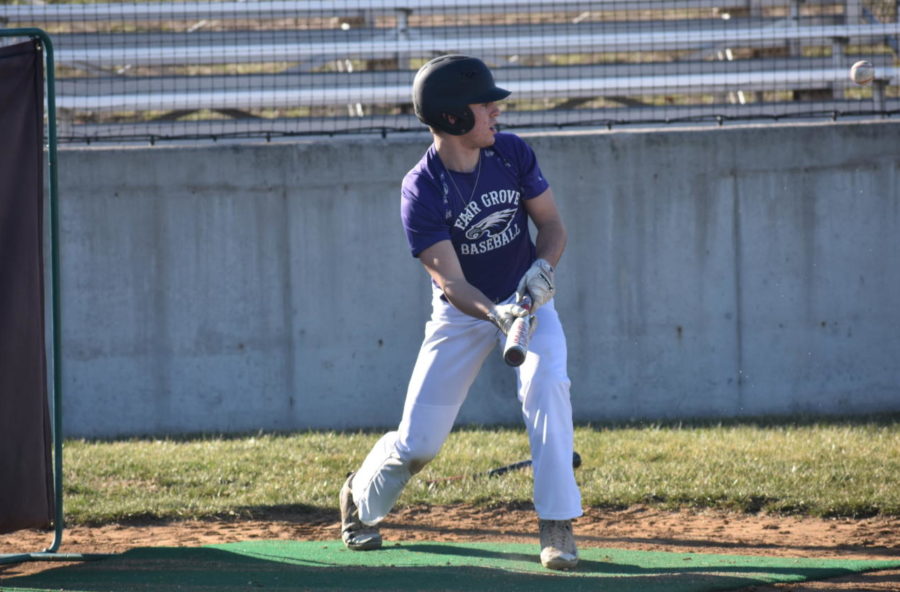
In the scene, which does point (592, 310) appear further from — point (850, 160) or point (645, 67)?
point (645, 67)

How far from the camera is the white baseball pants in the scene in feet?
14.7

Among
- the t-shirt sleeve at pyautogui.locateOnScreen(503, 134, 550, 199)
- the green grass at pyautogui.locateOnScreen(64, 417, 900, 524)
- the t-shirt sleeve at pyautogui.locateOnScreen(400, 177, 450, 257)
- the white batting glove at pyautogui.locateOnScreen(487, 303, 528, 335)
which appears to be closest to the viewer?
the white batting glove at pyautogui.locateOnScreen(487, 303, 528, 335)

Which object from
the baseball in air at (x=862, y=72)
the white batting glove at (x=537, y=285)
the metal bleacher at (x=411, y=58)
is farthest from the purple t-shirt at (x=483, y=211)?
the metal bleacher at (x=411, y=58)

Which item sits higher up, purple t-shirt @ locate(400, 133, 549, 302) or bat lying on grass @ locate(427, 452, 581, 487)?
purple t-shirt @ locate(400, 133, 549, 302)

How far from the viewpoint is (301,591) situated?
4379 millimetres

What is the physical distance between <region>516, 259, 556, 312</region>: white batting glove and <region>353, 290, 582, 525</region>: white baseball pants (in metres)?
0.23

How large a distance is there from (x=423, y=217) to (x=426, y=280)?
3.78 metres

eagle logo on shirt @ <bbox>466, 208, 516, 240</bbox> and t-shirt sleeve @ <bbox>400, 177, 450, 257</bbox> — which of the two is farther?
eagle logo on shirt @ <bbox>466, 208, 516, 240</bbox>

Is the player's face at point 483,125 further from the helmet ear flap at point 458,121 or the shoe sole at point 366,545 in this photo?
the shoe sole at point 366,545

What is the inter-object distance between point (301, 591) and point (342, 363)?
161 inches

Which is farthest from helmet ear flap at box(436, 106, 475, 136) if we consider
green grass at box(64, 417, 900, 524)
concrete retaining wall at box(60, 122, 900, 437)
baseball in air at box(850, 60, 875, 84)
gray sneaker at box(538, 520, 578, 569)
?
baseball in air at box(850, 60, 875, 84)

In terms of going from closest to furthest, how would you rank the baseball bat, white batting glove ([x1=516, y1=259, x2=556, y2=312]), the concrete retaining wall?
the baseball bat < white batting glove ([x1=516, y1=259, x2=556, y2=312]) < the concrete retaining wall

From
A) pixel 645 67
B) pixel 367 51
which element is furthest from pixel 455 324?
pixel 645 67

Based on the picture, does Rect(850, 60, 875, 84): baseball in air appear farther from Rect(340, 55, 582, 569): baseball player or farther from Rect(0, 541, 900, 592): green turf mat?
Rect(0, 541, 900, 592): green turf mat
